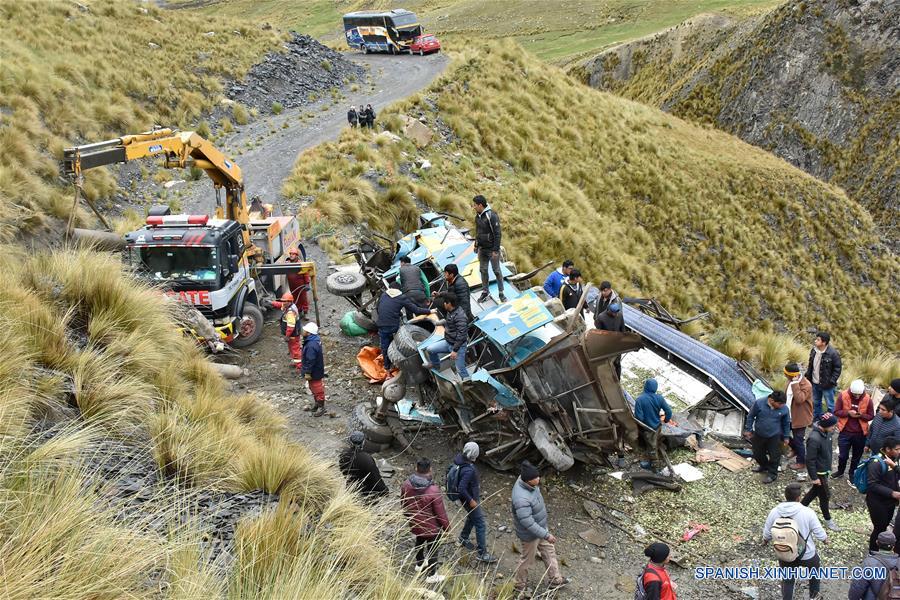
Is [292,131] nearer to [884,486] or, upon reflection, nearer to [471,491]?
[471,491]

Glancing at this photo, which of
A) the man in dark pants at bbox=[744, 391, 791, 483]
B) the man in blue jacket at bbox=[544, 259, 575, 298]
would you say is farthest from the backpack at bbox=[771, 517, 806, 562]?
the man in blue jacket at bbox=[544, 259, 575, 298]

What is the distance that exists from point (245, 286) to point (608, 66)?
55.9m

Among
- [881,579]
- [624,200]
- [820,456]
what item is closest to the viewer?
[881,579]

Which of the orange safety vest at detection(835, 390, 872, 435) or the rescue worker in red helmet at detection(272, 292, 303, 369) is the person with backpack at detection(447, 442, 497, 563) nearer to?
the rescue worker in red helmet at detection(272, 292, 303, 369)

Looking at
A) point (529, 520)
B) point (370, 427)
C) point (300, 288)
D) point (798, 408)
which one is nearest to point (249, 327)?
point (300, 288)

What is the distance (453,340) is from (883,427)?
18.2 ft

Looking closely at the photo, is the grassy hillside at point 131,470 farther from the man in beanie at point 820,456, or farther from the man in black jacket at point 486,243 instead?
the man in beanie at point 820,456

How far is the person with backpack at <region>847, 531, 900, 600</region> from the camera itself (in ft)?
18.5

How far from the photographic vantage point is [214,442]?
19.2 feet

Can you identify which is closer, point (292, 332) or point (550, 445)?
point (550, 445)

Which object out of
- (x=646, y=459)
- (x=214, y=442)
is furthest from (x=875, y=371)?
(x=214, y=442)

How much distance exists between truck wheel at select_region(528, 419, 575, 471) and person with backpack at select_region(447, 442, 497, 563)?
1.35m

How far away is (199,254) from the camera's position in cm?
1051

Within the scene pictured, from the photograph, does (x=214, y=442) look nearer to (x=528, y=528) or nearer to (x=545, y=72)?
(x=528, y=528)
